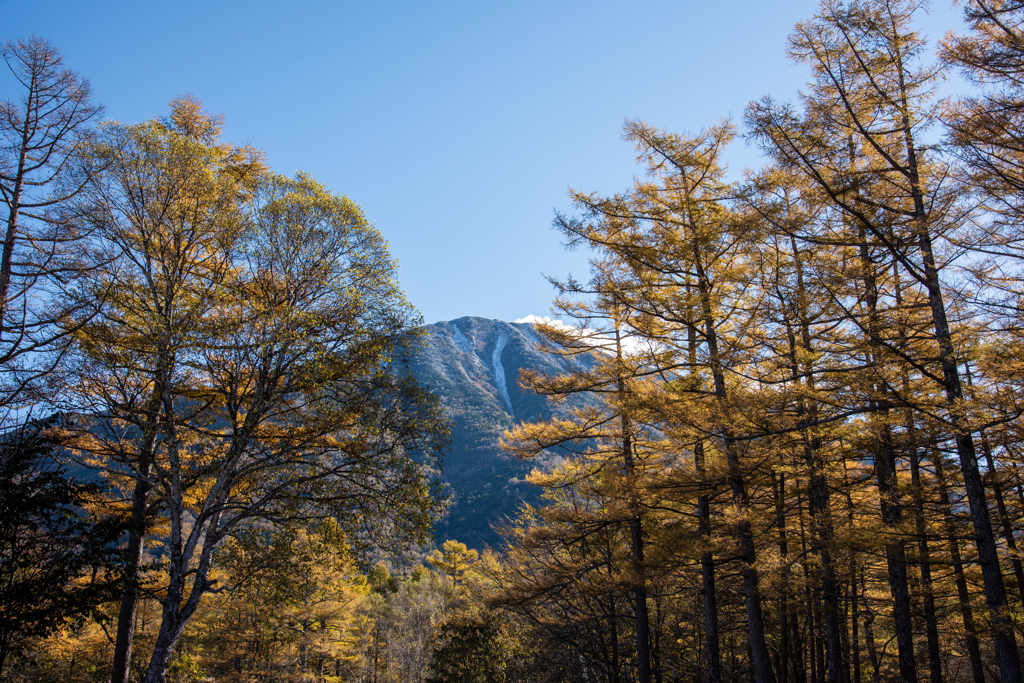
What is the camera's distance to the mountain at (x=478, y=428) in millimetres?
104062

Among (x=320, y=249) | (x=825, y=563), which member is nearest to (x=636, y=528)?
(x=825, y=563)

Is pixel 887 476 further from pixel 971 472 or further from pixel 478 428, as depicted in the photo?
pixel 478 428

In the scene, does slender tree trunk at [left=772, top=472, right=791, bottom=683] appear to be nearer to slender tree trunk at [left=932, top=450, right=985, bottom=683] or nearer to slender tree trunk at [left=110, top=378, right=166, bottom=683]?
slender tree trunk at [left=932, top=450, right=985, bottom=683]

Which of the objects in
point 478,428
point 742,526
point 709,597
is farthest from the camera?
point 478,428

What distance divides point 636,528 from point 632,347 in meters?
4.75

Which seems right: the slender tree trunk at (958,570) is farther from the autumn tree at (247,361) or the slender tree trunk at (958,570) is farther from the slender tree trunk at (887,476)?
the autumn tree at (247,361)

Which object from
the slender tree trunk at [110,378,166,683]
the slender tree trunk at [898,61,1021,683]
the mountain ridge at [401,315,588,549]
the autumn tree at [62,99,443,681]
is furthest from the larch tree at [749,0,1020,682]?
the mountain ridge at [401,315,588,549]

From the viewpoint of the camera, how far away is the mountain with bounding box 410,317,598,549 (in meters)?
104

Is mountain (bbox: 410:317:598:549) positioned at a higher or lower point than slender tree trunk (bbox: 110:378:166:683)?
higher

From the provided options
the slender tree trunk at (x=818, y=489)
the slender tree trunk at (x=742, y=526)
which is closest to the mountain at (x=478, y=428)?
the slender tree trunk at (x=818, y=489)

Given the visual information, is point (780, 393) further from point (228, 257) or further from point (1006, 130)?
point (228, 257)

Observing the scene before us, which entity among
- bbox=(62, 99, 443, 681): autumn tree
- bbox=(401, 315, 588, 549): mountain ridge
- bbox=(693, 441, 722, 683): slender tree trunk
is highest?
bbox=(401, 315, 588, 549): mountain ridge

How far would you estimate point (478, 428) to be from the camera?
444 feet

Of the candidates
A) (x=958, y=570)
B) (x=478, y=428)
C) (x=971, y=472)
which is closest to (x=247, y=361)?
(x=971, y=472)
